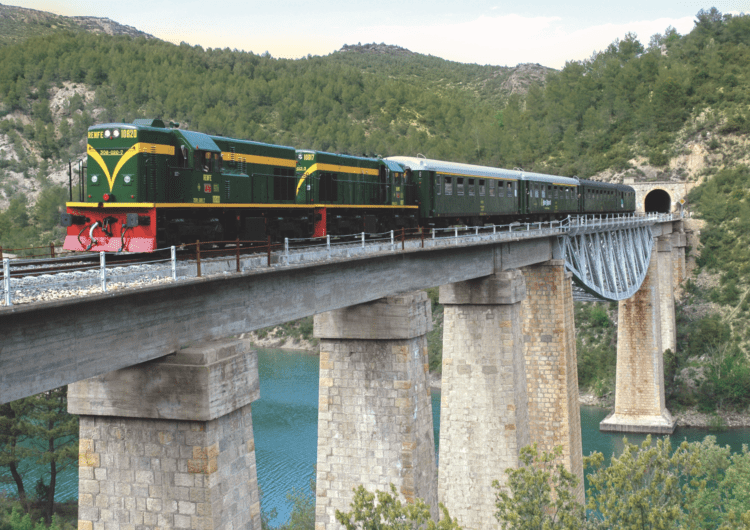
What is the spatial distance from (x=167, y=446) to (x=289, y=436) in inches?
1468

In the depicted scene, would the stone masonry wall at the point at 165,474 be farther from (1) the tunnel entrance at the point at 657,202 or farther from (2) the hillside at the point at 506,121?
(1) the tunnel entrance at the point at 657,202

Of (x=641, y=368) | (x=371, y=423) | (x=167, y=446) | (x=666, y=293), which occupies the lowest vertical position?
(x=641, y=368)

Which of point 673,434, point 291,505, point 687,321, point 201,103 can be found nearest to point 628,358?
point 673,434

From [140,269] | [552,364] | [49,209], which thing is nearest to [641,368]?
[552,364]

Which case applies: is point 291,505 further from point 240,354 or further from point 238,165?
point 240,354

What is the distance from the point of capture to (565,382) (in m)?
31.4

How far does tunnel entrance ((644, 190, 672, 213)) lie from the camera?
276 feet

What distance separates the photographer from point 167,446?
1173 cm

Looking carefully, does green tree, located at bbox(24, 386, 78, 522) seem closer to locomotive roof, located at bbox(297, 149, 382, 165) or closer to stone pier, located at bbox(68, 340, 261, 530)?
locomotive roof, located at bbox(297, 149, 382, 165)

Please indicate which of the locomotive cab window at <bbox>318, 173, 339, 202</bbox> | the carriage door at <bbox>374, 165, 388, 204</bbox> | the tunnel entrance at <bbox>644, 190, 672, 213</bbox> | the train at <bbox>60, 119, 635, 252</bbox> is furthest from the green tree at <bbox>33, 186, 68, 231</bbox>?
the tunnel entrance at <bbox>644, 190, 672, 213</bbox>

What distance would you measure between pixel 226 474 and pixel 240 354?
80.7 inches

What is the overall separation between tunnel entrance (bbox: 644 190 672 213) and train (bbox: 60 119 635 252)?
195 feet

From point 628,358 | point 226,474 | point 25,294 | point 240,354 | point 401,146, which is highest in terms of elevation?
point 401,146

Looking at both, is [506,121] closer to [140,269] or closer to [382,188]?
[382,188]
